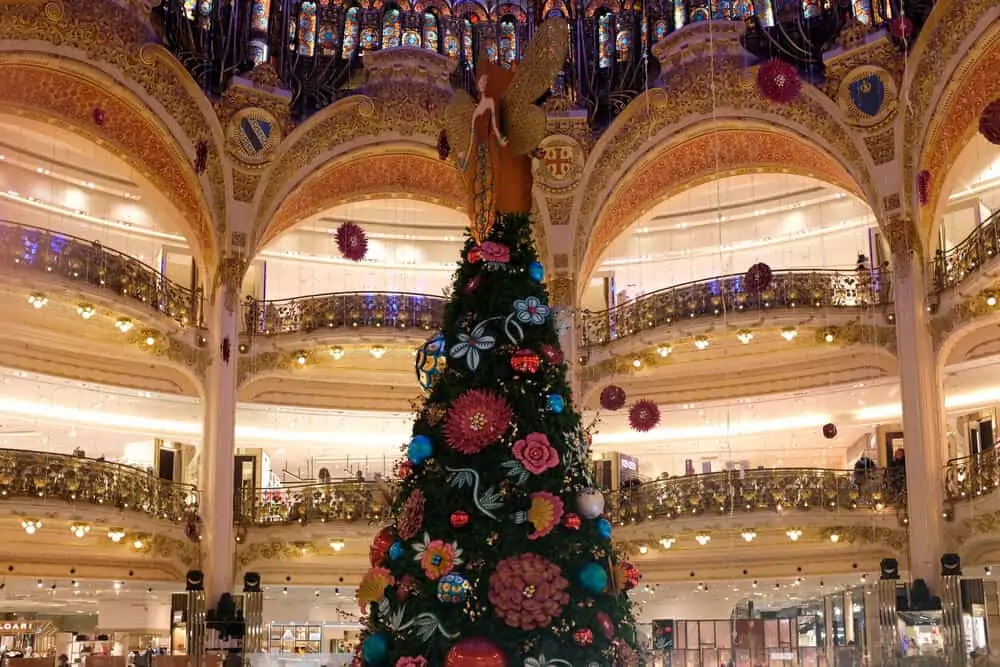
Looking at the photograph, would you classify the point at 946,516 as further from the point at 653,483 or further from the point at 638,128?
the point at 638,128

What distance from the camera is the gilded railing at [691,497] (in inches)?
732

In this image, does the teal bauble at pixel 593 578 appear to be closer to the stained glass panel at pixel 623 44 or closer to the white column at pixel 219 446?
the white column at pixel 219 446

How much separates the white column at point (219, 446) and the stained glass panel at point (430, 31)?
556cm

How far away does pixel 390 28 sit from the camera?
21.1 metres

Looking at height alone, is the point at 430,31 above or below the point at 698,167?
above

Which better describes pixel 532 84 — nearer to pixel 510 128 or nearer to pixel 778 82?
pixel 510 128

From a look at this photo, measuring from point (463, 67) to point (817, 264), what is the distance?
7.56 m

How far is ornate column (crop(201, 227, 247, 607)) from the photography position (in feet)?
62.8

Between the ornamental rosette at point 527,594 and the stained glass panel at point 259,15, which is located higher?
the stained glass panel at point 259,15

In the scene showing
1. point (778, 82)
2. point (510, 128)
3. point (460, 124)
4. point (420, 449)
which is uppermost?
point (778, 82)

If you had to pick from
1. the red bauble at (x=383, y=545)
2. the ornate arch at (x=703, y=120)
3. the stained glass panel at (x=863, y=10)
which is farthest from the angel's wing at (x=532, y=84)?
the stained glass panel at (x=863, y=10)

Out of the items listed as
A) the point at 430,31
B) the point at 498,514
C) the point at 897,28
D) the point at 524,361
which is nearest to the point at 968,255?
the point at 897,28

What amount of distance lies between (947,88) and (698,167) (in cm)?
491

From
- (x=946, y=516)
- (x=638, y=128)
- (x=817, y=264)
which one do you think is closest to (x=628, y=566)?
(x=946, y=516)
